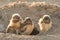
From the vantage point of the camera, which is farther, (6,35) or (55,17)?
(55,17)

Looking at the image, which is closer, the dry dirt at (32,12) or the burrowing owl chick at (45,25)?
the burrowing owl chick at (45,25)

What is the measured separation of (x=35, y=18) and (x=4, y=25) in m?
1.36

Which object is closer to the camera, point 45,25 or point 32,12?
point 45,25

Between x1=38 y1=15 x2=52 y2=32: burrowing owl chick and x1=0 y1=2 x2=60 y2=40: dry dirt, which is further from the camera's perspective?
x1=0 y1=2 x2=60 y2=40: dry dirt

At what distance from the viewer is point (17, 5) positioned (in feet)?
45.5

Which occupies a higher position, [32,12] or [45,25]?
[32,12]

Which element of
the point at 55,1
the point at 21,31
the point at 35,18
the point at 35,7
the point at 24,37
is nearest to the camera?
the point at 24,37

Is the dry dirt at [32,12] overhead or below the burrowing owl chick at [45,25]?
overhead

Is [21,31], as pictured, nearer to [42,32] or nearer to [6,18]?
[42,32]

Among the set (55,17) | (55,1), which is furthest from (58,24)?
(55,1)

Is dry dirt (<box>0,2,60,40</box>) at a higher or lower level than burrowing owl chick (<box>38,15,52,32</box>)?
higher

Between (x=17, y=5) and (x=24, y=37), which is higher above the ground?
(x=17, y=5)

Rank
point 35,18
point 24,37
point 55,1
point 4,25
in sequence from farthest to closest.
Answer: point 55,1
point 35,18
point 4,25
point 24,37

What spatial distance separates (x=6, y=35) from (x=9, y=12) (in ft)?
11.3
